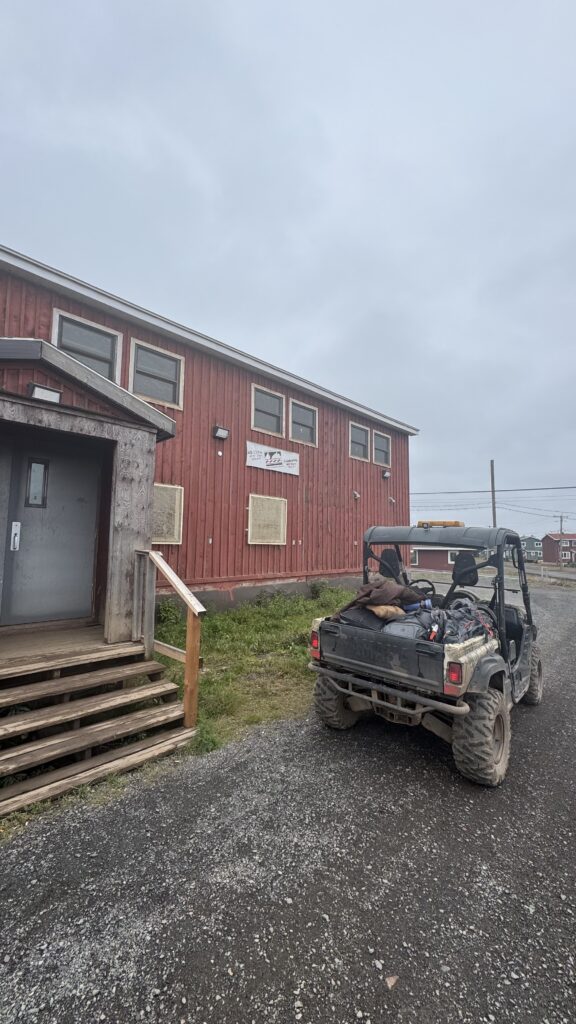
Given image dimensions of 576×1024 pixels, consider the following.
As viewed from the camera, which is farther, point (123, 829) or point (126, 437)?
point (126, 437)

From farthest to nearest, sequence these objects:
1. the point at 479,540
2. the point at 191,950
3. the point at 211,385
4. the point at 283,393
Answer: the point at 283,393, the point at 211,385, the point at 479,540, the point at 191,950

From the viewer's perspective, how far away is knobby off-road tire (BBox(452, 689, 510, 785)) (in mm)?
3344

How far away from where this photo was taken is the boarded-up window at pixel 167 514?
8750 millimetres

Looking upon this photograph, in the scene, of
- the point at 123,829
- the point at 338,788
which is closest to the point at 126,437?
the point at 123,829

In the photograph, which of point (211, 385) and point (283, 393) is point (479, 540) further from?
point (283, 393)

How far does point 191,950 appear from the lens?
2.03 metres

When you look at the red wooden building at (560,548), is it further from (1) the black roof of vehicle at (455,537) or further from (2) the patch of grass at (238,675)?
(1) the black roof of vehicle at (455,537)

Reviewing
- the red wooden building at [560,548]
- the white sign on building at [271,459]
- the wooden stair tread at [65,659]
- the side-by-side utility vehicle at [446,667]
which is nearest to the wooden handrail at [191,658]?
the wooden stair tread at [65,659]

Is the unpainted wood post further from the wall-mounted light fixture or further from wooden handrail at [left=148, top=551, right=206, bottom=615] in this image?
the wall-mounted light fixture

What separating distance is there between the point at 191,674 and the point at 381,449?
12061 millimetres

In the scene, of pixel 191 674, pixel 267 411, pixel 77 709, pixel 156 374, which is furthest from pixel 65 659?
pixel 267 411

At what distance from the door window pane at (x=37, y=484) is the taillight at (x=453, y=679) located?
5388mm

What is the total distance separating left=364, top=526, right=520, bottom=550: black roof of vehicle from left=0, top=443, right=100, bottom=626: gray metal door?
428 centimetres

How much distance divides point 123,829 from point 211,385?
8.88 m
